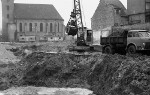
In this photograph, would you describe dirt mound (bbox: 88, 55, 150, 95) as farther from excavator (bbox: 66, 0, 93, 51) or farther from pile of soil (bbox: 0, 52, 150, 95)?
excavator (bbox: 66, 0, 93, 51)

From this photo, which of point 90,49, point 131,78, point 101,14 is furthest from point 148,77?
point 101,14

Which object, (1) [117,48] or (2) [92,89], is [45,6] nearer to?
(1) [117,48]

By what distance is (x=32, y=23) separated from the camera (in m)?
81.4

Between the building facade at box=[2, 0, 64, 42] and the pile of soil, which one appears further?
the building facade at box=[2, 0, 64, 42]

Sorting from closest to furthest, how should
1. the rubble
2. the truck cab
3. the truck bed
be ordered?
the rubble
the truck cab
the truck bed

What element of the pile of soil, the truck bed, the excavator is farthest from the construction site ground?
the excavator

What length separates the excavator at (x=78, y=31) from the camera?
94.4 feet

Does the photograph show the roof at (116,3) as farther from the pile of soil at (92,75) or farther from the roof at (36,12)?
the roof at (36,12)

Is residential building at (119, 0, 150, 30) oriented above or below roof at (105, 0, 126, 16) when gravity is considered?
below

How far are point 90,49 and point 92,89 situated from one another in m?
12.7

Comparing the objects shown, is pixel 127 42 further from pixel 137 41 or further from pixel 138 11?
pixel 138 11

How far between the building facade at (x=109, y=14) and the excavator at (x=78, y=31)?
48.9 ft

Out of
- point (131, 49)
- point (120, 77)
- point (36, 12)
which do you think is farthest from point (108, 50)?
point (36, 12)

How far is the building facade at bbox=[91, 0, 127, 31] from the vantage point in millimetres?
48938
